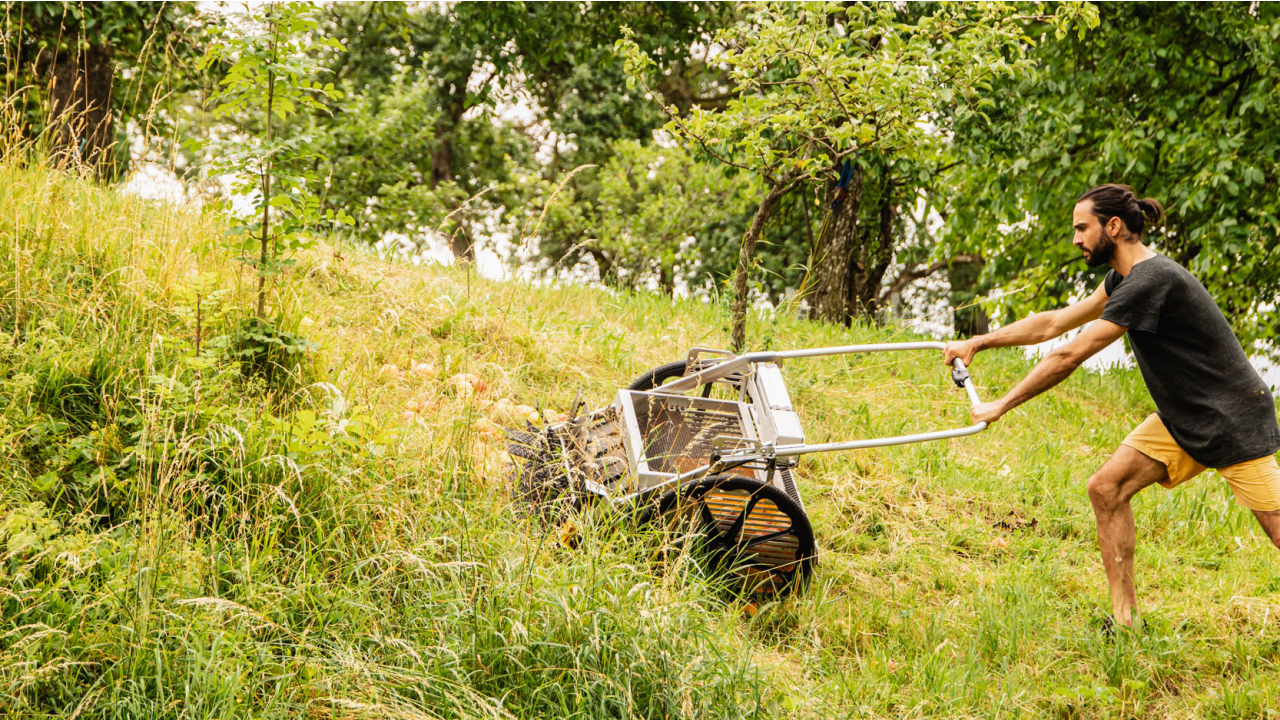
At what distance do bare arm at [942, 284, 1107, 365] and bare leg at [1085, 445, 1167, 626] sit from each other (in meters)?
0.61

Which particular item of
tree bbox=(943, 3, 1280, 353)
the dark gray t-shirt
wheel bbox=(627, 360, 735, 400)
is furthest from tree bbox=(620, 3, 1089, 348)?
tree bbox=(943, 3, 1280, 353)

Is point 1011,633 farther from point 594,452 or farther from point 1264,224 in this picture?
point 1264,224

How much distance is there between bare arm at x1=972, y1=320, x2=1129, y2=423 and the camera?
3.77 m

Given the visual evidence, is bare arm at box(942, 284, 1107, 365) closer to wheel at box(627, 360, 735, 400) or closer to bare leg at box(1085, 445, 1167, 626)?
bare leg at box(1085, 445, 1167, 626)

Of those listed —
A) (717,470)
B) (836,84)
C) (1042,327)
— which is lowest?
(717,470)

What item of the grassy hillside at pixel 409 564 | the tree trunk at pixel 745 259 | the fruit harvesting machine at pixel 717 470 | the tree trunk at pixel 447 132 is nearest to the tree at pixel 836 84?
the tree trunk at pixel 745 259

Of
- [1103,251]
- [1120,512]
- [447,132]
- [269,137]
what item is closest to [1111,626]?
[1120,512]

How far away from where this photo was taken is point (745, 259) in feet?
21.0

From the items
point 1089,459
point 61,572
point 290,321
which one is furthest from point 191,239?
point 1089,459

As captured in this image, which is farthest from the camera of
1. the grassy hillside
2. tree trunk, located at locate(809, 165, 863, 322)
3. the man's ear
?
tree trunk, located at locate(809, 165, 863, 322)

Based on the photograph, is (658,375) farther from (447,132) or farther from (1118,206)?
(447,132)

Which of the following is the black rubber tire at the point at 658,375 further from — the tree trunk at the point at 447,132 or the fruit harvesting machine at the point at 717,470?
the tree trunk at the point at 447,132

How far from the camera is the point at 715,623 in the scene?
3639 mm

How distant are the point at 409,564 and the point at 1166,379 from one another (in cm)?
323
